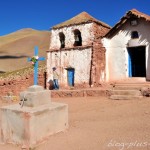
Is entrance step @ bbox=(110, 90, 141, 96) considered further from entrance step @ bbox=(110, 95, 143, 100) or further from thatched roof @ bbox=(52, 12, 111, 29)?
thatched roof @ bbox=(52, 12, 111, 29)

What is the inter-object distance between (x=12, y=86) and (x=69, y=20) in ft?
24.7

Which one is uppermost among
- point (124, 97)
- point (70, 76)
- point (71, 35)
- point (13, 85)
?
point (71, 35)

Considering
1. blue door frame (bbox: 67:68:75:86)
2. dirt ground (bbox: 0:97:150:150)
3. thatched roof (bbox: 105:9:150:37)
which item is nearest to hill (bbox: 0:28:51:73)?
blue door frame (bbox: 67:68:75:86)

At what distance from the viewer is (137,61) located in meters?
20.9

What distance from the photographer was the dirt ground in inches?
290

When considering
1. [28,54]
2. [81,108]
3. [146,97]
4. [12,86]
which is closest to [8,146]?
[81,108]

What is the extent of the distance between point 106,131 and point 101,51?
13.0 m

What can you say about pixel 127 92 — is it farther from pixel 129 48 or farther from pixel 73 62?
pixel 73 62

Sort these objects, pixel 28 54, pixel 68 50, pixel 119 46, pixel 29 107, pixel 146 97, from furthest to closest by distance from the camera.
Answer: pixel 28 54, pixel 68 50, pixel 119 46, pixel 146 97, pixel 29 107

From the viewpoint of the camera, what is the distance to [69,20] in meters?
23.9

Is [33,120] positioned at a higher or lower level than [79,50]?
lower

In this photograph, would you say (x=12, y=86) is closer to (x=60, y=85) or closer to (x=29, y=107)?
(x=60, y=85)

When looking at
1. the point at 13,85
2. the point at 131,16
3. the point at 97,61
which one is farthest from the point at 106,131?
the point at 13,85

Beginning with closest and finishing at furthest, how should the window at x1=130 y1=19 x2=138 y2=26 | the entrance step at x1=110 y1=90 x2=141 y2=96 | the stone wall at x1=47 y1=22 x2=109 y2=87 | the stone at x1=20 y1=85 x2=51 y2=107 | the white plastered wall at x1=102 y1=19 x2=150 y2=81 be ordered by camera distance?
the stone at x1=20 y1=85 x2=51 y2=107, the entrance step at x1=110 y1=90 x2=141 y2=96, the white plastered wall at x1=102 y1=19 x2=150 y2=81, the window at x1=130 y1=19 x2=138 y2=26, the stone wall at x1=47 y1=22 x2=109 y2=87
